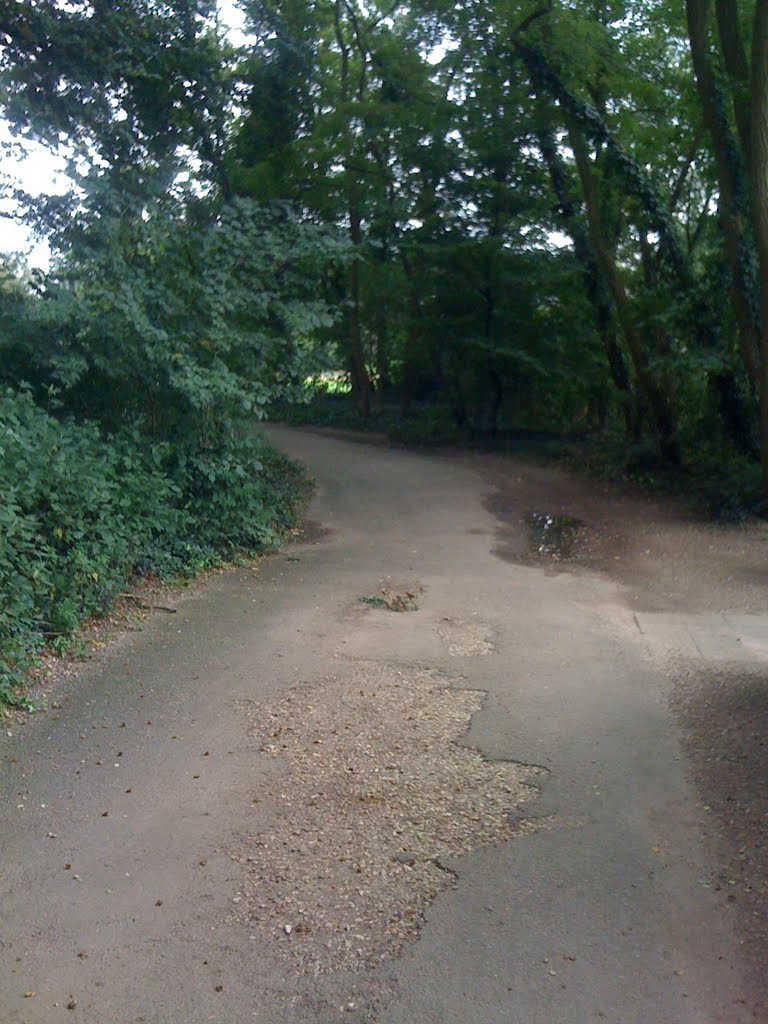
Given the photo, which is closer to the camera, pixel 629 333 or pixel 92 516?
pixel 92 516

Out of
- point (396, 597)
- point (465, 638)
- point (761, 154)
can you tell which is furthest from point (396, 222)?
point (465, 638)

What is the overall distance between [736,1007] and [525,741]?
10.1 feet

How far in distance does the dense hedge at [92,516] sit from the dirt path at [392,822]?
0.67 meters

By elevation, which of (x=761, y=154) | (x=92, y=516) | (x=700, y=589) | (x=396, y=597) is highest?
(x=761, y=154)

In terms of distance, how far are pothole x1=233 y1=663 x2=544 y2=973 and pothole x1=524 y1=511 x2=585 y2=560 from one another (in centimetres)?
766

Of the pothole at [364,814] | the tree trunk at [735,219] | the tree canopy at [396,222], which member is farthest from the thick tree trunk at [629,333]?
the pothole at [364,814]

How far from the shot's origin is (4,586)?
7996 mm

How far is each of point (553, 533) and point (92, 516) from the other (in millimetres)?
8681

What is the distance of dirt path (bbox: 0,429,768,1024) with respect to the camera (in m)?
4.20

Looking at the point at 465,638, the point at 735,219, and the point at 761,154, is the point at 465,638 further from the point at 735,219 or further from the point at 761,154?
the point at 735,219

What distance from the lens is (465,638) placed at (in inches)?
394

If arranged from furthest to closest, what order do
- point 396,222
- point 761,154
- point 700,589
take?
1. point 396,222
2. point 761,154
3. point 700,589

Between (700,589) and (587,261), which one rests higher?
(587,261)

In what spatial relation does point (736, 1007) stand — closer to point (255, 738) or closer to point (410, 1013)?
point (410, 1013)
